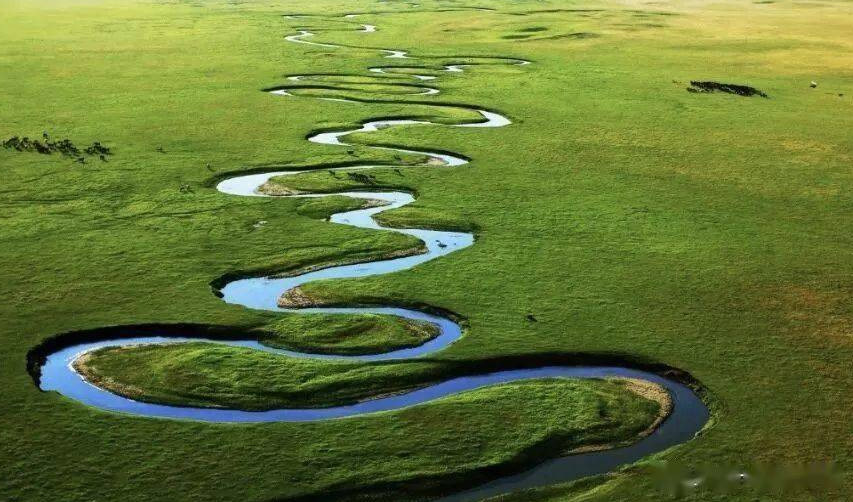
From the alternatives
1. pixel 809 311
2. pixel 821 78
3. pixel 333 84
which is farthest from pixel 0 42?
pixel 809 311

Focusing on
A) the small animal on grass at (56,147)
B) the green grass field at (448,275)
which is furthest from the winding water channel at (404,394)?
the small animal on grass at (56,147)

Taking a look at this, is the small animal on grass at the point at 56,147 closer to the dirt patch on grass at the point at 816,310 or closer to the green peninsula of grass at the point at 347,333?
the green peninsula of grass at the point at 347,333

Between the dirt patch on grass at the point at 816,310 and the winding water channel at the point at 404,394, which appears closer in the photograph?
the winding water channel at the point at 404,394

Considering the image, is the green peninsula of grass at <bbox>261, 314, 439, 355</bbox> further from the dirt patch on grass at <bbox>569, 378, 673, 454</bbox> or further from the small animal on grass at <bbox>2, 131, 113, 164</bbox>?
the small animal on grass at <bbox>2, 131, 113, 164</bbox>

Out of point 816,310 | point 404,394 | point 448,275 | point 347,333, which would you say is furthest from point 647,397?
point 448,275

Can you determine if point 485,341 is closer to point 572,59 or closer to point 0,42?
point 572,59

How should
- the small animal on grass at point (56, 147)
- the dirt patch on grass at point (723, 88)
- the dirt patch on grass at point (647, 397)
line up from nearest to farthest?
the dirt patch on grass at point (647, 397)
the small animal on grass at point (56, 147)
the dirt patch on grass at point (723, 88)

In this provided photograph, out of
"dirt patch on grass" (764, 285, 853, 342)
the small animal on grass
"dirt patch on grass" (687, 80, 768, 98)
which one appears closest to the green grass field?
"dirt patch on grass" (764, 285, 853, 342)

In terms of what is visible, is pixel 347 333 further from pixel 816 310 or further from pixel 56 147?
pixel 56 147

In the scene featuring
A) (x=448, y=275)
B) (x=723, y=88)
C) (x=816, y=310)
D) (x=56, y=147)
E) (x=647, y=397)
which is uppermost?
(x=56, y=147)
